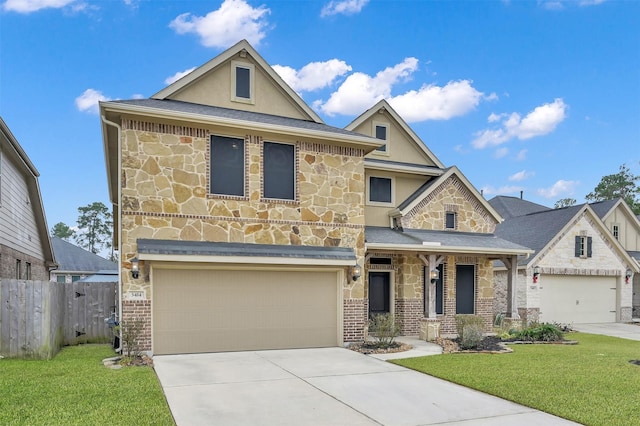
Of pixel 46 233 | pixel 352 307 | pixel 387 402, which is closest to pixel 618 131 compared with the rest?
pixel 352 307

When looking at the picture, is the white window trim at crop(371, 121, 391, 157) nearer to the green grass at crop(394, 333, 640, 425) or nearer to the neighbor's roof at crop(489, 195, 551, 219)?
the green grass at crop(394, 333, 640, 425)

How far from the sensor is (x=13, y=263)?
14391 millimetres

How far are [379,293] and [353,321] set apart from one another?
3.07 metres

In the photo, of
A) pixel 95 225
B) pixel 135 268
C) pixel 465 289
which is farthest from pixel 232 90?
pixel 95 225

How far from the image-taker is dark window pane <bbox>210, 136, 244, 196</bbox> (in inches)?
435

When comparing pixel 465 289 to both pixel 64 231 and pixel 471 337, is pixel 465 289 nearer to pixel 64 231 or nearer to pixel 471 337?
pixel 471 337

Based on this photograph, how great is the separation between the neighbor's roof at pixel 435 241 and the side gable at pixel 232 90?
3.94 meters

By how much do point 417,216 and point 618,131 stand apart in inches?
728

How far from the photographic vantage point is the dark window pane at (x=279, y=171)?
11.5 m

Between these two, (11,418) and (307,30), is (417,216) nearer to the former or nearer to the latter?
(307,30)

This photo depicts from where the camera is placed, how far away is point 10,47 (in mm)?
18328

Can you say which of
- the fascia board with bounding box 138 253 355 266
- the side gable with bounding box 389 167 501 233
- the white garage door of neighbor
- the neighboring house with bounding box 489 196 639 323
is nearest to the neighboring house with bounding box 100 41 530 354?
the fascia board with bounding box 138 253 355 266

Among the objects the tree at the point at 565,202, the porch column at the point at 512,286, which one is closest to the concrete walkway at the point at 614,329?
the porch column at the point at 512,286

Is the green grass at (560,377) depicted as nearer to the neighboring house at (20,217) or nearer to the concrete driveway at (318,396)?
the concrete driveway at (318,396)
